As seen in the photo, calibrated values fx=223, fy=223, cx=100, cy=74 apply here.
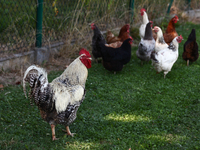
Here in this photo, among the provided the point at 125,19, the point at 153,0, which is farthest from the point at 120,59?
the point at 153,0

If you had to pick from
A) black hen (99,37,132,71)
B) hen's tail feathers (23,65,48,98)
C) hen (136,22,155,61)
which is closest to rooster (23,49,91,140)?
hen's tail feathers (23,65,48,98)

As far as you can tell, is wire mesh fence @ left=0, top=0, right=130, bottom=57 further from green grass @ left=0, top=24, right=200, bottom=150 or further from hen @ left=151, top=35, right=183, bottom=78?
hen @ left=151, top=35, right=183, bottom=78

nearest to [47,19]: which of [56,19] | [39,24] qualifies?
[56,19]

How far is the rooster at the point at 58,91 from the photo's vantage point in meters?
2.98

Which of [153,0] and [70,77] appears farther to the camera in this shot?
[153,0]

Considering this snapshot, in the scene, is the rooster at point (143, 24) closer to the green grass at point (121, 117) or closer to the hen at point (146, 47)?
the hen at point (146, 47)

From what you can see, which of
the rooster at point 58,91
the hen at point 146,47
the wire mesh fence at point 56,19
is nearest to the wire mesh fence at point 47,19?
the wire mesh fence at point 56,19

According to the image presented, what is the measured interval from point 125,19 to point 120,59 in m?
4.14

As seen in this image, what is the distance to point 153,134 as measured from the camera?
12.2 ft

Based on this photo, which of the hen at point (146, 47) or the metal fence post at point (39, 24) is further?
the hen at point (146, 47)

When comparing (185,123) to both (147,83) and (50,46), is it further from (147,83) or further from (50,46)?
(50,46)

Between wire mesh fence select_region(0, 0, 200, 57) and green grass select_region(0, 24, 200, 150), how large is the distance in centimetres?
127

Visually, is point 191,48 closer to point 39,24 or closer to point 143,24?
point 143,24

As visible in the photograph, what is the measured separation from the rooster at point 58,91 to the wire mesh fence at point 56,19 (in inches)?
114
